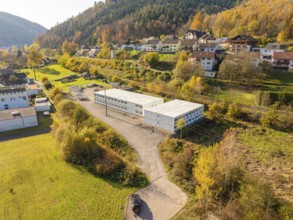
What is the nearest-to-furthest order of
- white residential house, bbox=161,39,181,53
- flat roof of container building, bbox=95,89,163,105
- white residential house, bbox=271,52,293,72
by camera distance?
flat roof of container building, bbox=95,89,163,105 → white residential house, bbox=271,52,293,72 → white residential house, bbox=161,39,181,53

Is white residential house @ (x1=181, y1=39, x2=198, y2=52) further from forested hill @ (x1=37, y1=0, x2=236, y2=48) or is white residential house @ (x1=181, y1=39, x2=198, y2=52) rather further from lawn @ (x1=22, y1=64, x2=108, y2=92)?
forested hill @ (x1=37, y1=0, x2=236, y2=48)

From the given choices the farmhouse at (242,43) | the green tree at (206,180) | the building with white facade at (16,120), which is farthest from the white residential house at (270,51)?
the building with white facade at (16,120)

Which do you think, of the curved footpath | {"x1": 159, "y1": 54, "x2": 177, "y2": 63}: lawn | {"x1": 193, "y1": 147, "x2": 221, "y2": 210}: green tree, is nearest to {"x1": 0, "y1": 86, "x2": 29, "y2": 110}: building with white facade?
the curved footpath

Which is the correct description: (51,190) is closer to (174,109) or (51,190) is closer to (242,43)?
(174,109)

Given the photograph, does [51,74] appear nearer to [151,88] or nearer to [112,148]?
[151,88]

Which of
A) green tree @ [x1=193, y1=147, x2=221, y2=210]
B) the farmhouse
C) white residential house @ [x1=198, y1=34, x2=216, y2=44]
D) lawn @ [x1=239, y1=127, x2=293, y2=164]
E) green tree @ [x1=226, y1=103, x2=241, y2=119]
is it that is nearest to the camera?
green tree @ [x1=193, y1=147, x2=221, y2=210]

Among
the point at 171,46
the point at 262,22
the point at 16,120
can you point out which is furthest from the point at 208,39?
the point at 16,120
